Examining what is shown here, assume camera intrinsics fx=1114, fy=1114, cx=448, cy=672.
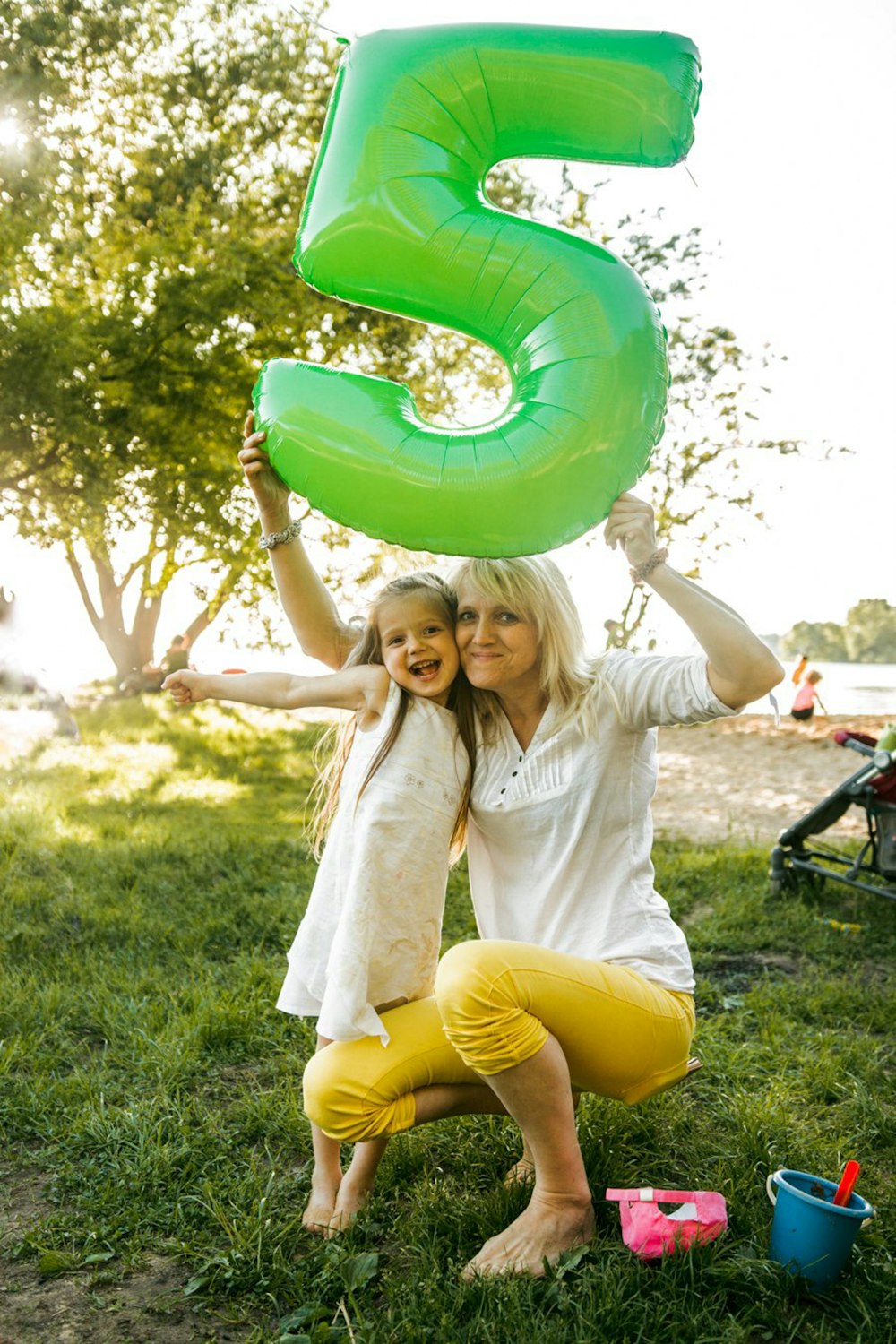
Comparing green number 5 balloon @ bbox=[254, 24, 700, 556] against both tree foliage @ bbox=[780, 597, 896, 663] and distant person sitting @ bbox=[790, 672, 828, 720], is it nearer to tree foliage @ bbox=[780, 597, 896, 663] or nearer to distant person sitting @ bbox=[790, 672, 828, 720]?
distant person sitting @ bbox=[790, 672, 828, 720]

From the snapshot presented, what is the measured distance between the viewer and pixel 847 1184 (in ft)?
6.64

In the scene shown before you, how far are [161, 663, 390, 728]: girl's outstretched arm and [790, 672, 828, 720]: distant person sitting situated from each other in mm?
11130

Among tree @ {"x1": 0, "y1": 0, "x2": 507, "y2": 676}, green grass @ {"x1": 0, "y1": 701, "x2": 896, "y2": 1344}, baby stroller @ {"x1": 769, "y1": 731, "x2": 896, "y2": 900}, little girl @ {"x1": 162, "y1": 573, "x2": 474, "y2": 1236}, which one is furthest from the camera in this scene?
tree @ {"x1": 0, "y1": 0, "x2": 507, "y2": 676}

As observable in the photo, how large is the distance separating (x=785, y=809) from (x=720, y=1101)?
5455mm

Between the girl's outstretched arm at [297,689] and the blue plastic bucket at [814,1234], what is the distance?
121cm

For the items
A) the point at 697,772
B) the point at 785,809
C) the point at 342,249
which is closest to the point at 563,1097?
the point at 342,249

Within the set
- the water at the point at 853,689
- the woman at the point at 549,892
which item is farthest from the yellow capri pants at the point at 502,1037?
the water at the point at 853,689

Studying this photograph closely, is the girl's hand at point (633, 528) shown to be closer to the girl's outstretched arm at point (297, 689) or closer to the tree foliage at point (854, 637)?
the girl's outstretched arm at point (297, 689)

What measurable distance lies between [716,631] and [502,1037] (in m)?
0.82

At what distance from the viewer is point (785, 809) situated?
7957 millimetres

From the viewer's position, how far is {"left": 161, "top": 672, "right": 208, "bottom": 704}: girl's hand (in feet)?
7.82

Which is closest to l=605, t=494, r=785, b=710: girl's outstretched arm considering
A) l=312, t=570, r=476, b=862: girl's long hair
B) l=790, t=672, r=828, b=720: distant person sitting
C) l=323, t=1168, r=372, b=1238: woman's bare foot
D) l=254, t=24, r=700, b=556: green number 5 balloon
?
l=254, t=24, r=700, b=556: green number 5 balloon

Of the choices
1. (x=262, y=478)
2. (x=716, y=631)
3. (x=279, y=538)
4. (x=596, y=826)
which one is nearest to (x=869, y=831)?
(x=596, y=826)

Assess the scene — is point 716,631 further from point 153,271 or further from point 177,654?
point 177,654
